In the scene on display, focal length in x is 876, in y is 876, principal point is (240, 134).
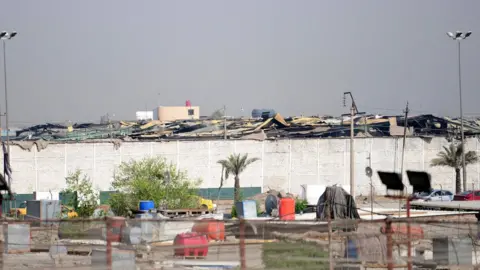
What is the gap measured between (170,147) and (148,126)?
100.0 ft

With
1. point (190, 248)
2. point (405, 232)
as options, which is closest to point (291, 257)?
point (190, 248)

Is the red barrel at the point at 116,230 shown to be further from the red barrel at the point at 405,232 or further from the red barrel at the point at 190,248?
the red barrel at the point at 405,232

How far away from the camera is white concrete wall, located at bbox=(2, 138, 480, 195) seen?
57.6 metres

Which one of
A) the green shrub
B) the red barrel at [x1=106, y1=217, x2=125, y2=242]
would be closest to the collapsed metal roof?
the red barrel at [x1=106, y1=217, x2=125, y2=242]

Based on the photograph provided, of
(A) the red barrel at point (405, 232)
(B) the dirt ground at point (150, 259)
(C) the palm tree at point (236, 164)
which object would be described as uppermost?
(C) the palm tree at point (236, 164)

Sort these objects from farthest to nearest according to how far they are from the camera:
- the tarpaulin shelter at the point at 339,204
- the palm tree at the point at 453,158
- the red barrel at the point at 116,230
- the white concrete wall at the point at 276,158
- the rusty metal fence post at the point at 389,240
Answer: the palm tree at the point at 453,158 < the white concrete wall at the point at 276,158 < the tarpaulin shelter at the point at 339,204 < the red barrel at the point at 116,230 < the rusty metal fence post at the point at 389,240

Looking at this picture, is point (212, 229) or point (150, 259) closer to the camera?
point (150, 259)

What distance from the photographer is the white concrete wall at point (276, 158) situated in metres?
57.6

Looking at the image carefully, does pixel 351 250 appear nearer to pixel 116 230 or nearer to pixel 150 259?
pixel 150 259

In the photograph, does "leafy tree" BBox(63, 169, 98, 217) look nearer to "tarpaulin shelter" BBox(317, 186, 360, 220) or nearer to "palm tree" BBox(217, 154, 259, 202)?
"palm tree" BBox(217, 154, 259, 202)

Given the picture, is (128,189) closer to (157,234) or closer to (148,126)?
(157,234)

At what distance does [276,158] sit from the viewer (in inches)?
2387

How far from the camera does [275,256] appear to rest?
1461cm

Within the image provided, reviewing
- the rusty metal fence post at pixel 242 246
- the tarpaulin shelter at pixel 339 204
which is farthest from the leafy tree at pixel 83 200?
the rusty metal fence post at pixel 242 246
